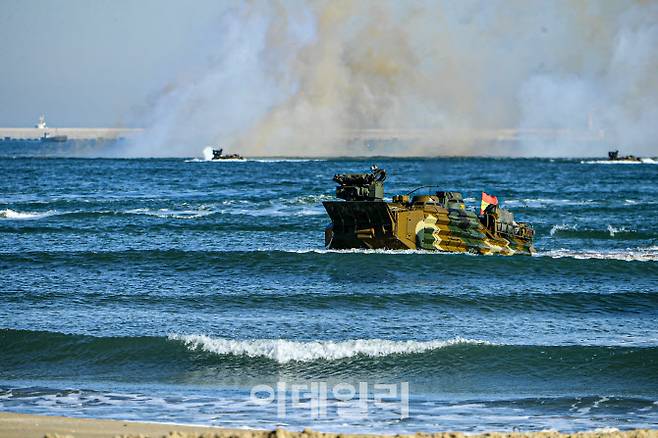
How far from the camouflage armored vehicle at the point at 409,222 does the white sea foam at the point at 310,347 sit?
494 inches

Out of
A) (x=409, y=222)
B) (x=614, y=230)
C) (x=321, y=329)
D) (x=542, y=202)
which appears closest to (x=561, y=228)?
(x=614, y=230)

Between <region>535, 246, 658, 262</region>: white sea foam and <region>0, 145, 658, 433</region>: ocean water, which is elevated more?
<region>535, 246, 658, 262</region>: white sea foam

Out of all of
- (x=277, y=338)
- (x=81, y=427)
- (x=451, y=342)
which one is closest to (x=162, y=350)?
(x=277, y=338)

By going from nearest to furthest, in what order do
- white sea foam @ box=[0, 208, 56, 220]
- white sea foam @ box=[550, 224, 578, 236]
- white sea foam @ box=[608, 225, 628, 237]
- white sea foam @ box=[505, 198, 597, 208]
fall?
white sea foam @ box=[608, 225, 628, 237], white sea foam @ box=[550, 224, 578, 236], white sea foam @ box=[0, 208, 56, 220], white sea foam @ box=[505, 198, 597, 208]

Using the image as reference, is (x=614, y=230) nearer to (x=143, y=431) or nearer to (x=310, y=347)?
(x=310, y=347)

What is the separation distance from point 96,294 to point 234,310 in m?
4.14

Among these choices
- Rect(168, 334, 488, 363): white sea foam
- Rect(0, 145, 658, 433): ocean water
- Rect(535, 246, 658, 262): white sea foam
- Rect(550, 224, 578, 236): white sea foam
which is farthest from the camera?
Rect(550, 224, 578, 236): white sea foam

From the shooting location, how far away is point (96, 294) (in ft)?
86.0

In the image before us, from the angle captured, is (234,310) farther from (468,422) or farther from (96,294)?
(468,422)

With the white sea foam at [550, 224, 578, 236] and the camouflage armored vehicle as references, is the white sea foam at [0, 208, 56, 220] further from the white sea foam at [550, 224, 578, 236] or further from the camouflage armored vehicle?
the white sea foam at [550, 224, 578, 236]

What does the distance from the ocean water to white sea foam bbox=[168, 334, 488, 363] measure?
4 centimetres

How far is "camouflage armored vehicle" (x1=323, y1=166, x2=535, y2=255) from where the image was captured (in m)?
32.3

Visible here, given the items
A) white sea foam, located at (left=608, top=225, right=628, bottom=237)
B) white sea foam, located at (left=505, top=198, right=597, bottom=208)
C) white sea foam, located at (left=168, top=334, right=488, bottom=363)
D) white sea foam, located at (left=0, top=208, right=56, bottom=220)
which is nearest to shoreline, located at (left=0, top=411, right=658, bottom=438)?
white sea foam, located at (left=168, top=334, right=488, bottom=363)

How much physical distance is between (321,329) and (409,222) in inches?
476
